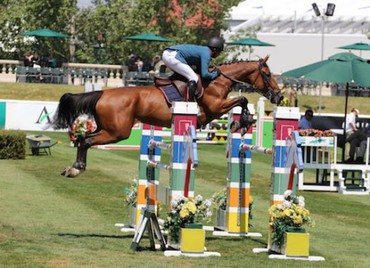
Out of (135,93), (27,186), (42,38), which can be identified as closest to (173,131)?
(135,93)

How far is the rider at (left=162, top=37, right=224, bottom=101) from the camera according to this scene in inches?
619

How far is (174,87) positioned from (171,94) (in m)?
0.12

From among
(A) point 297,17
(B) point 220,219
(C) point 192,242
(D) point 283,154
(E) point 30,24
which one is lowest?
(B) point 220,219

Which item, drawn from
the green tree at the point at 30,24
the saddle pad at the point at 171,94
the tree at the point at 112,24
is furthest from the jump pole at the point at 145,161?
the green tree at the point at 30,24

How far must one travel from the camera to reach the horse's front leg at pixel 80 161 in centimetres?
1545

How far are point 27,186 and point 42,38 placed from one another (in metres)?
39.4

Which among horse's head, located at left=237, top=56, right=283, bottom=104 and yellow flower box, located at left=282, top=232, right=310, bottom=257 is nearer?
yellow flower box, located at left=282, top=232, right=310, bottom=257

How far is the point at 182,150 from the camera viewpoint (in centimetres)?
1400

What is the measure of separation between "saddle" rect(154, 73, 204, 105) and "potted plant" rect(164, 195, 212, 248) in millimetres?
2057

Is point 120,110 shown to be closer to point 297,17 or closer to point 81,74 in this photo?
point 81,74

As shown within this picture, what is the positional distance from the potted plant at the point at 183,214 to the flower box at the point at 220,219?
2.43 m

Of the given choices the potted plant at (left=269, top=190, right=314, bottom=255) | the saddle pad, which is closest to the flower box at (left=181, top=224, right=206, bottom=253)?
the potted plant at (left=269, top=190, right=314, bottom=255)

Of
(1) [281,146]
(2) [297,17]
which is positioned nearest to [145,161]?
(1) [281,146]

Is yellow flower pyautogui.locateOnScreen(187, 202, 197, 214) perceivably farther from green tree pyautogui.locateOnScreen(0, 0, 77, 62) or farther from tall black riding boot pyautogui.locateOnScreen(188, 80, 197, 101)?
green tree pyautogui.locateOnScreen(0, 0, 77, 62)
